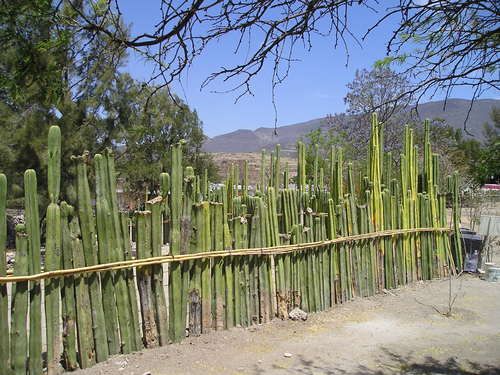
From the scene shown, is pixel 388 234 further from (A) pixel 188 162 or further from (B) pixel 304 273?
(A) pixel 188 162

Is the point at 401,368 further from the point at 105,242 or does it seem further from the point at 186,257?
the point at 105,242

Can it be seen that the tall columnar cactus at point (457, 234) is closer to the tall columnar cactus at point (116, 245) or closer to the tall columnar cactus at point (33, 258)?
the tall columnar cactus at point (116, 245)

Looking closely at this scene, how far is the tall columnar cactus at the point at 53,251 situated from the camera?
132 inches

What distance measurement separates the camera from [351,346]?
4496 millimetres

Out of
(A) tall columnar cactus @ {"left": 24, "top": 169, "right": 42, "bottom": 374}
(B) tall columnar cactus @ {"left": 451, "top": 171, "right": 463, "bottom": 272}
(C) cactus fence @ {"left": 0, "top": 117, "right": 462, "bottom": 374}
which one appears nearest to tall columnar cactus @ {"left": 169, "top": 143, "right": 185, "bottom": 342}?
(C) cactus fence @ {"left": 0, "top": 117, "right": 462, "bottom": 374}

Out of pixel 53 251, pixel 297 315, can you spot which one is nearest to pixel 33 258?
pixel 53 251

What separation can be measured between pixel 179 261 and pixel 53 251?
42.9 inches

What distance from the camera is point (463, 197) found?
46.7 feet

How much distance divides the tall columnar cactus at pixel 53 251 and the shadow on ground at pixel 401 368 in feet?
4.89

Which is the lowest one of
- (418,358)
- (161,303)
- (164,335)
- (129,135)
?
(418,358)

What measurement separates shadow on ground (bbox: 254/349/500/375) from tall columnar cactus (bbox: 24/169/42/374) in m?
A: 1.58

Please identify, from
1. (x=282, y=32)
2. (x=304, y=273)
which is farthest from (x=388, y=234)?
(x=282, y=32)

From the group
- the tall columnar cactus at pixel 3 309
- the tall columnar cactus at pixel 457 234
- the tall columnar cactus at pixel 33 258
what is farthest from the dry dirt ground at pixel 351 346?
the tall columnar cactus at pixel 457 234

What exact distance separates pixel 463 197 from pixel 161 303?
12233mm
